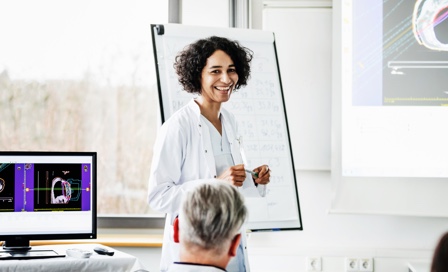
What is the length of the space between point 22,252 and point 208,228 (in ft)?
5.17

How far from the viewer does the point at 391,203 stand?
3863 millimetres

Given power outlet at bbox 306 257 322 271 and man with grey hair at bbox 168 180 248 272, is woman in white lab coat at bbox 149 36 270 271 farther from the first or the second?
man with grey hair at bbox 168 180 248 272

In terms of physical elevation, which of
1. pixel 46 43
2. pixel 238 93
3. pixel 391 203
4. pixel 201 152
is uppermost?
pixel 46 43

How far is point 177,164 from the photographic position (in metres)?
2.94

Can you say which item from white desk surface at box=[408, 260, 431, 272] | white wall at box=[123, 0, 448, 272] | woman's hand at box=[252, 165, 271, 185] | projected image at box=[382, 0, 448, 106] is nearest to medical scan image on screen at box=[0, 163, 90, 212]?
woman's hand at box=[252, 165, 271, 185]

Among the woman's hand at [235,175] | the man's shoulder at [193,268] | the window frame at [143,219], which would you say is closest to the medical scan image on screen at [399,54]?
the window frame at [143,219]

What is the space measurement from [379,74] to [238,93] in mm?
838

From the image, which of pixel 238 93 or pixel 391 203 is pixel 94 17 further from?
pixel 391 203

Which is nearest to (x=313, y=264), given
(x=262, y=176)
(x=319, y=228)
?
(x=319, y=228)

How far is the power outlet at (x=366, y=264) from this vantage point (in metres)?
3.96

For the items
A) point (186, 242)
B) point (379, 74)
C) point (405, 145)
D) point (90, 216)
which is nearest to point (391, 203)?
point (405, 145)

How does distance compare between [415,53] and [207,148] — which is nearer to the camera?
[207,148]

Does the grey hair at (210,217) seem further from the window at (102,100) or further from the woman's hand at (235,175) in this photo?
the window at (102,100)

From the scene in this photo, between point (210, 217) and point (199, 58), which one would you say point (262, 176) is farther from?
point (210, 217)
